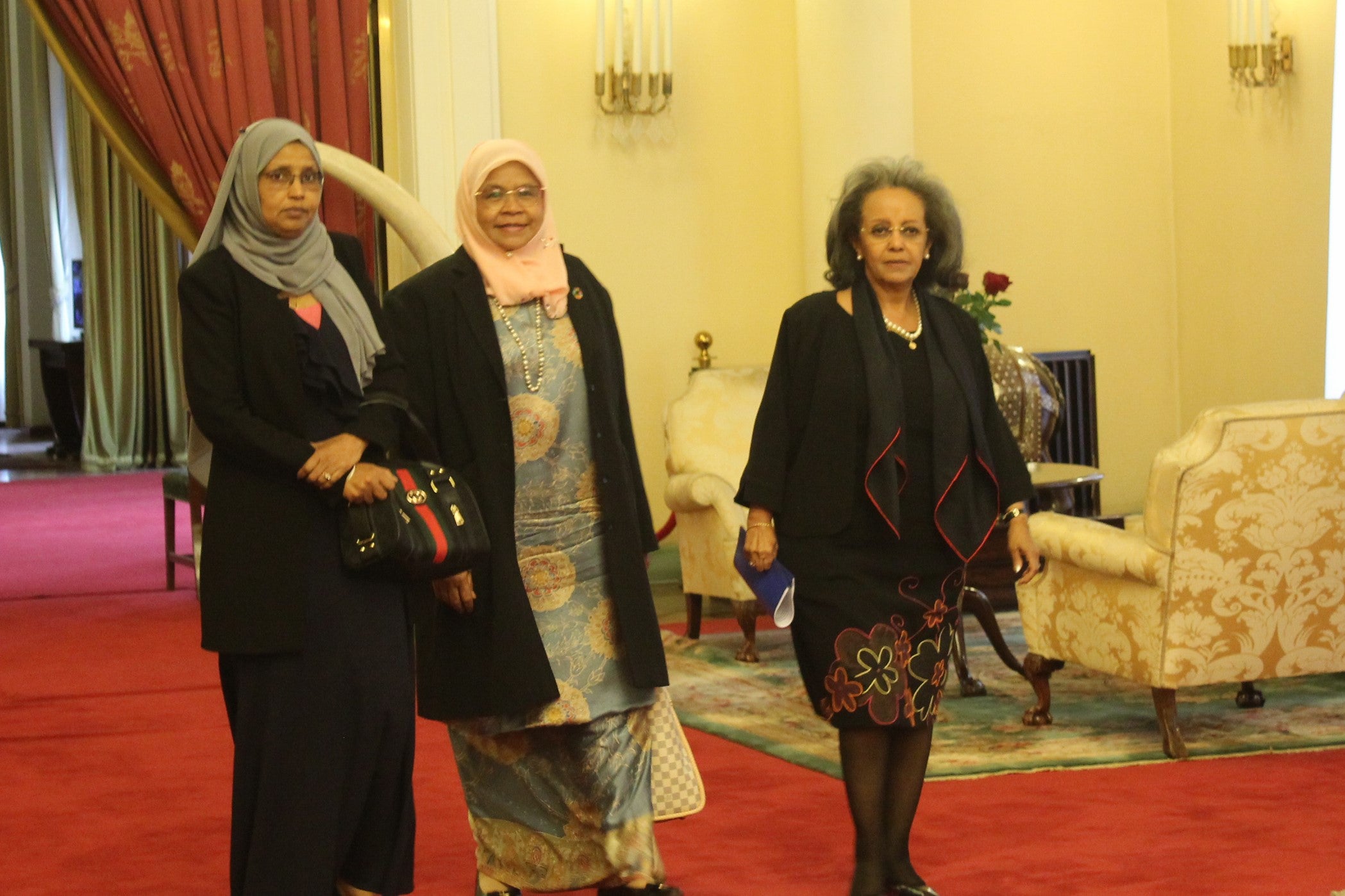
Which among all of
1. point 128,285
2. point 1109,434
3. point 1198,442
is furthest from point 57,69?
point 1198,442

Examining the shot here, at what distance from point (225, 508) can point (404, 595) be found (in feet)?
1.10

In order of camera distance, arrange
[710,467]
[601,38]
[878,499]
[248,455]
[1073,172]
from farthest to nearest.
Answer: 1. [1073,172]
2. [601,38]
3. [710,467]
4. [878,499]
5. [248,455]

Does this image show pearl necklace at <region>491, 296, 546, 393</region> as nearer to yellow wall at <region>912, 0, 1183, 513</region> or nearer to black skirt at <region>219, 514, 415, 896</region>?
black skirt at <region>219, 514, 415, 896</region>

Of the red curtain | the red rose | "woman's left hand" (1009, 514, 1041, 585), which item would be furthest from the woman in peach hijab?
the red curtain

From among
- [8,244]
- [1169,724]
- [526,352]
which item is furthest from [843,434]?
[8,244]

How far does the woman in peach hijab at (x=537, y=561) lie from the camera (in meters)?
2.94

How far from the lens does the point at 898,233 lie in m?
3.08

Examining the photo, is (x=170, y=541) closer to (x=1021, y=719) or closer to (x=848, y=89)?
(x=848, y=89)

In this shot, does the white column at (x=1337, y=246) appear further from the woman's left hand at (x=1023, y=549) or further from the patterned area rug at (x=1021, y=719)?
the woman's left hand at (x=1023, y=549)

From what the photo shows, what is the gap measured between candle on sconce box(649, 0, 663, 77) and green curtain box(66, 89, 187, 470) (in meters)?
7.26

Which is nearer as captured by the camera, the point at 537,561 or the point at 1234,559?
the point at 537,561

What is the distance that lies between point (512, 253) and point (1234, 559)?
2112 mm

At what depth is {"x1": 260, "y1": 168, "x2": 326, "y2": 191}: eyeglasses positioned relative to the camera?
8.63ft

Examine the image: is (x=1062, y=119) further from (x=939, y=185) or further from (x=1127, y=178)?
(x=939, y=185)
